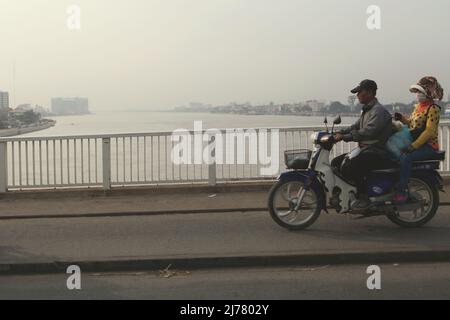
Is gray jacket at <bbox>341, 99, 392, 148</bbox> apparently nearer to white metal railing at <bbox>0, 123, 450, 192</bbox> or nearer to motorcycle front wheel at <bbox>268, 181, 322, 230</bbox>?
motorcycle front wheel at <bbox>268, 181, 322, 230</bbox>

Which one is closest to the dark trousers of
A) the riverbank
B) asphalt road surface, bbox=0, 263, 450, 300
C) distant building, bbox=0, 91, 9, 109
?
asphalt road surface, bbox=0, 263, 450, 300

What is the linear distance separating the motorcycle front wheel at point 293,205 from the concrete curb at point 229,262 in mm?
1181

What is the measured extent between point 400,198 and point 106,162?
18.4 ft

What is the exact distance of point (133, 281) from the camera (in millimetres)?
5738

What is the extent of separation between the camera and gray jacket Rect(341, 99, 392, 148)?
280 inches

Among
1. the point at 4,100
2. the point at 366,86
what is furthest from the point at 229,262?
the point at 4,100

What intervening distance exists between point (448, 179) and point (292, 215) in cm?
487

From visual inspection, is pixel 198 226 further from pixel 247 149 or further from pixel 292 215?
pixel 247 149

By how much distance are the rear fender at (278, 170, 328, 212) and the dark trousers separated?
0.36 meters

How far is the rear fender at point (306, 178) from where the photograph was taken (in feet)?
24.0

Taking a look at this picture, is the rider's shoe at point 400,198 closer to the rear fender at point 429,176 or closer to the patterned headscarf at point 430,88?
the rear fender at point 429,176

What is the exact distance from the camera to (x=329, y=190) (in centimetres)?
738

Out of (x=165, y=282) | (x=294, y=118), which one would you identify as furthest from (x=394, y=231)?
(x=294, y=118)

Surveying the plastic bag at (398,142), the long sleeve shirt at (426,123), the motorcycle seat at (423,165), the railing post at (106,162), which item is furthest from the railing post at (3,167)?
the long sleeve shirt at (426,123)
